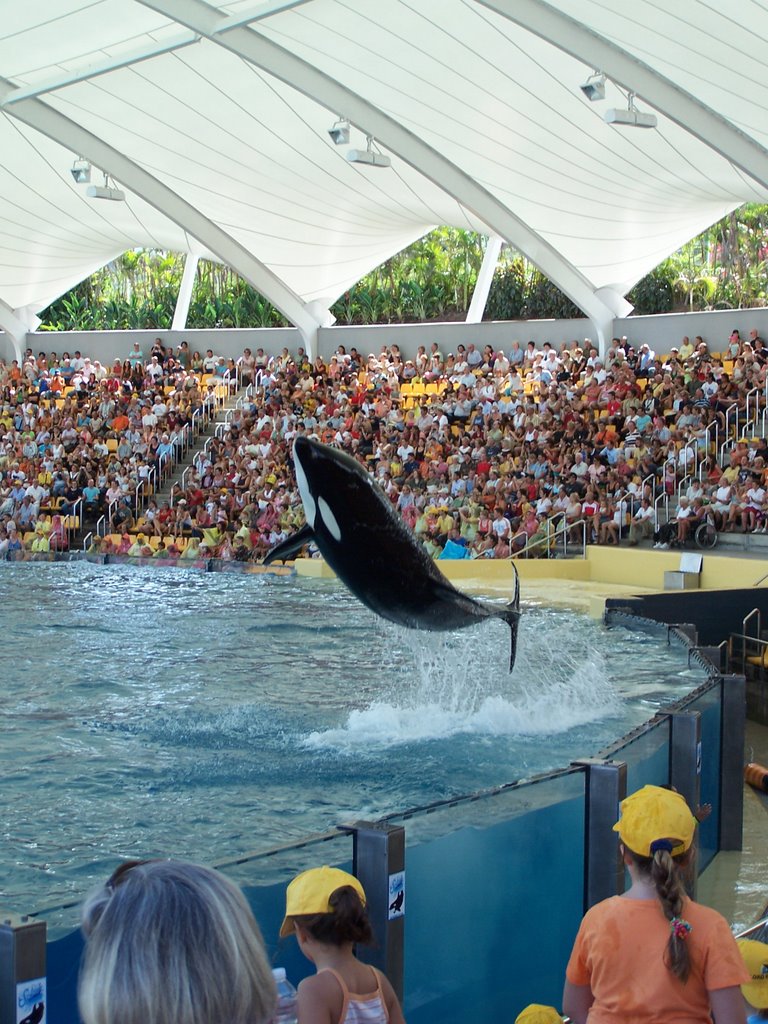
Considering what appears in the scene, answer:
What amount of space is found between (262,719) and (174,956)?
23.2 feet

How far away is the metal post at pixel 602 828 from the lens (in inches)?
187

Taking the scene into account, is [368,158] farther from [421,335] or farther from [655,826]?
[655,826]

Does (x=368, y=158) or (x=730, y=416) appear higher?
(x=368, y=158)

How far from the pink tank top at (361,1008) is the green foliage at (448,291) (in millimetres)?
27400

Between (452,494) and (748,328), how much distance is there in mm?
6222

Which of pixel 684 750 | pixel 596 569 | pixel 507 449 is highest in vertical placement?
pixel 507 449

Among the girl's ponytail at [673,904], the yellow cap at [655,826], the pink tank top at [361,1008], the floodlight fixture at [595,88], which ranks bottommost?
the pink tank top at [361,1008]

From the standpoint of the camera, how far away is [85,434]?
1006 inches

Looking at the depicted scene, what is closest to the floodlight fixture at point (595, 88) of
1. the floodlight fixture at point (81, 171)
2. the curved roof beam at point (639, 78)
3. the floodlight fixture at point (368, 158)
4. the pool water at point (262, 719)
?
the curved roof beam at point (639, 78)

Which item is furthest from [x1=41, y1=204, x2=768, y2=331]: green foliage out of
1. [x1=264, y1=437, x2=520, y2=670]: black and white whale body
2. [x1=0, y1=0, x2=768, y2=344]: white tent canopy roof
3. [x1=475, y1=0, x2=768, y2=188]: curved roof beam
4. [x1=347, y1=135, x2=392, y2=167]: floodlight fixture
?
[x1=264, y1=437, x2=520, y2=670]: black and white whale body

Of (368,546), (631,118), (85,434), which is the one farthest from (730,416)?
(368,546)

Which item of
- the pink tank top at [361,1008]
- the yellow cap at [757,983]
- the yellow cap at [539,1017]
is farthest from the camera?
the yellow cap at [539,1017]

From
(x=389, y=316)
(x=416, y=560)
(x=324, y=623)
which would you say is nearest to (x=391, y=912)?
(x=416, y=560)

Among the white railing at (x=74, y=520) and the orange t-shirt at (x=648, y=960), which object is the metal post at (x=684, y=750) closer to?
the orange t-shirt at (x=648, y=960)
